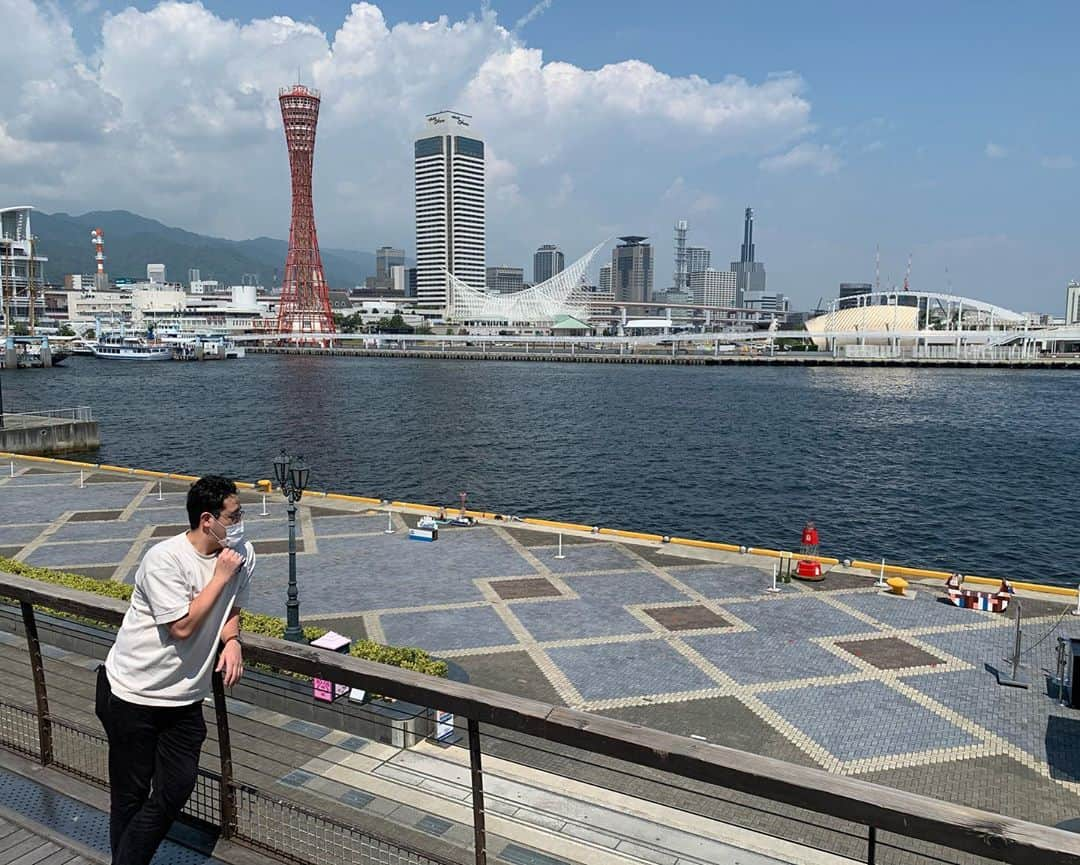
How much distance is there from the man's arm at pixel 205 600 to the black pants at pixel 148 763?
0.41m

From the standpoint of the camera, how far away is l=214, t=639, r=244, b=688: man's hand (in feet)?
11.9

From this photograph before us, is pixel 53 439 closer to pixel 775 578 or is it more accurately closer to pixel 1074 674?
pixel 775 578

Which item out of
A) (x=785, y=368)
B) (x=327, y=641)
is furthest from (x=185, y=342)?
(x=327, y=641)

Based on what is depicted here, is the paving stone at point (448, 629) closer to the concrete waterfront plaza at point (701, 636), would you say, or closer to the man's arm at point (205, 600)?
the concrete waterfront plaza at point (701, 636)

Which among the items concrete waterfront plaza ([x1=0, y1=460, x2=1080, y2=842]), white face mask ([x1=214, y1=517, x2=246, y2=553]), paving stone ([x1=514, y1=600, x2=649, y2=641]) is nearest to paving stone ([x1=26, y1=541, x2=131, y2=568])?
concrete waterfront plaza ([x1=0, y1=460, x2=1080, y2=842])

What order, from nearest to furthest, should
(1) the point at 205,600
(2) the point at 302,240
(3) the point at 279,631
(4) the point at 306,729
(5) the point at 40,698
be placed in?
(1) the point at 205,600
(5) the point at 40,698
(4) the point at 306,729
(3) the point at 279,631
(2) the point at 302,240

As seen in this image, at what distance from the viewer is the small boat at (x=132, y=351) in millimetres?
119250

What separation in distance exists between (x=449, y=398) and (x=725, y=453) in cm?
3417

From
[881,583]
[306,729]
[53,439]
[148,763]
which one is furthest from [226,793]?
[53,439]

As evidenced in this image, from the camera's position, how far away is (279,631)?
461 inches

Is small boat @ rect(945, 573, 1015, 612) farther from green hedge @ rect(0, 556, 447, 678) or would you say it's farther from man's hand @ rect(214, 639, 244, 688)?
man's hand @ rect(214, 639, 244, 688)

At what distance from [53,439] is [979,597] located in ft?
125

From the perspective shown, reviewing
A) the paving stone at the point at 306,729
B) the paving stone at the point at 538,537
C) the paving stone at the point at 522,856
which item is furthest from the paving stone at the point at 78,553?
the paving stone at the point at 522,856

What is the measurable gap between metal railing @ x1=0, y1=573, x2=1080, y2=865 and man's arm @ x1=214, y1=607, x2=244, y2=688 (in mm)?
73
